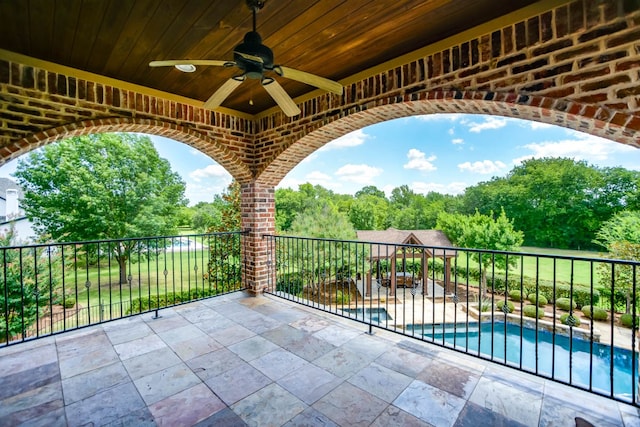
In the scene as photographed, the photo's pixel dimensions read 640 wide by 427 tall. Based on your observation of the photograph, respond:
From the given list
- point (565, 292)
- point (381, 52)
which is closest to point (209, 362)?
point (381, 52)

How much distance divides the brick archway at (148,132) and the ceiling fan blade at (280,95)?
1763 millimetres

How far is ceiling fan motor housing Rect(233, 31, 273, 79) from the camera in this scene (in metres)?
1.73

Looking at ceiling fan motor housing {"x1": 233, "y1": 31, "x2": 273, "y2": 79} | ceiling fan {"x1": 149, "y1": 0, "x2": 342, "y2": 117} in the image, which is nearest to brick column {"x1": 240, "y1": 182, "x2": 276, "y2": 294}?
ceiling fan {"x1": 149, "y1": 0, "x2": 342, "y2": 117}

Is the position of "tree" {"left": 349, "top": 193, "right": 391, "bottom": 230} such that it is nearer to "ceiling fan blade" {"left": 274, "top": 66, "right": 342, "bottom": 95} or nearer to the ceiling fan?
"ceiling fan blade" {"left": 274, "top": 66, "right": 342, "bottom": 95}

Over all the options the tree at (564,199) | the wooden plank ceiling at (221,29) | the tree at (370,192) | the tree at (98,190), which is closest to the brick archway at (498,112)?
the wooden plank ceiling at (221,29)

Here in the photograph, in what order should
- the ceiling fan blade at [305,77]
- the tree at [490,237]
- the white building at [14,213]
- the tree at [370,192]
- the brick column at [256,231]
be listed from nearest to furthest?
the ceiling fan blade at [305,77]
the brick column at [256,231]
the white building at [14,213]
the tree at [490,237]
the tree at [370,192]

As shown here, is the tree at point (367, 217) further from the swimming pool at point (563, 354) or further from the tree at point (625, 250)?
the swimming pool at point (563, 354)

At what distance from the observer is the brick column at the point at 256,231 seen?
4164 millimetres

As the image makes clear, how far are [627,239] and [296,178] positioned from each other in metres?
24.2

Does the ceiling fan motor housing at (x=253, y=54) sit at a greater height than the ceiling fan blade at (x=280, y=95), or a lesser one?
greater

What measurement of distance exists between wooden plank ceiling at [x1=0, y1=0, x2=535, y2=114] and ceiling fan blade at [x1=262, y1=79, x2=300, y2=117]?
0.46 metres

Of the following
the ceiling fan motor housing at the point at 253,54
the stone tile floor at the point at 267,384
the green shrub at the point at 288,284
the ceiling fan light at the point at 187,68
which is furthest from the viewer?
the green shrub at the point at 288,284

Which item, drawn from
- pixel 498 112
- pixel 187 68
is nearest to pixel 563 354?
pixel 498 112

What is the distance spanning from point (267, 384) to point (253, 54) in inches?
87.3
